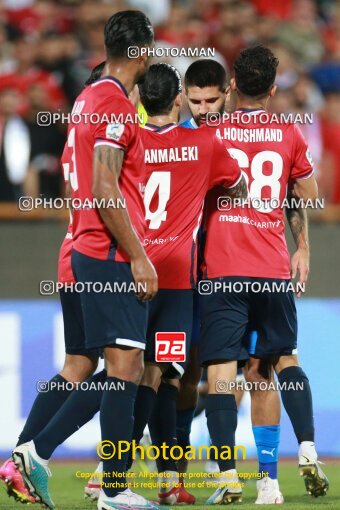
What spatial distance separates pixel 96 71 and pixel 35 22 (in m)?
5.53

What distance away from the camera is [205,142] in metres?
5.82

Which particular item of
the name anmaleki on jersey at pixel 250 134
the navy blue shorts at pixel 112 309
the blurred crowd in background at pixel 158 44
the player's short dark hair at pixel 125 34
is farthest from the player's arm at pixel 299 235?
the blurred crowd in background at pixel 158 44

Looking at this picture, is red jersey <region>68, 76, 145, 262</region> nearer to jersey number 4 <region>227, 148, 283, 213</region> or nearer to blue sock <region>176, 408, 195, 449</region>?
jersey number 4 <region>227, 148, 283, 213</region>

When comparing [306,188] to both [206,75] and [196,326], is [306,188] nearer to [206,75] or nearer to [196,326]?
[206,75]

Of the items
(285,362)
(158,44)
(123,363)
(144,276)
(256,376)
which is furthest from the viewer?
(158,44)

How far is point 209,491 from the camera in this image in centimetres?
672

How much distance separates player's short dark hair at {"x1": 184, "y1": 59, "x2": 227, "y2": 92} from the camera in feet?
20.5

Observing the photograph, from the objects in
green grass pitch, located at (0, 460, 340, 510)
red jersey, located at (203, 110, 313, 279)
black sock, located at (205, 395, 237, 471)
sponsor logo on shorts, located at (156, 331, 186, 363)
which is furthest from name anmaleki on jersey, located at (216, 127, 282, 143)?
green grass pitch, located at (0, 460, 340, 510)

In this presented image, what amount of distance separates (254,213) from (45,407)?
59.6 inches

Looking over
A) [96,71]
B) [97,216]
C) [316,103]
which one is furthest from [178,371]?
[316,103]

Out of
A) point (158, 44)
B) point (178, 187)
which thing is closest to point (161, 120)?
point (178, 187)

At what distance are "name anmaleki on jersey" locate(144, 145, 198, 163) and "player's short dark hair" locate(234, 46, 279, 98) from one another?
533 millimetres

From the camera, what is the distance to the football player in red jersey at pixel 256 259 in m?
5.91

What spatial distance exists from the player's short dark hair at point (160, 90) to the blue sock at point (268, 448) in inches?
70.5
